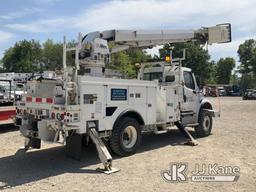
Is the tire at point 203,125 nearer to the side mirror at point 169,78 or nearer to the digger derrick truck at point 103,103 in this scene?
the digger derrick truck at point 103,103

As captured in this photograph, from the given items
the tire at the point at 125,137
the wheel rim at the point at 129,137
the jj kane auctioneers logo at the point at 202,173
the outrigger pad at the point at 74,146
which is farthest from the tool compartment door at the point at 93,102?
the jj kane auctioneers logo at the point at 202,173

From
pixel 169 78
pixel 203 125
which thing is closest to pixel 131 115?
pixel 169 78

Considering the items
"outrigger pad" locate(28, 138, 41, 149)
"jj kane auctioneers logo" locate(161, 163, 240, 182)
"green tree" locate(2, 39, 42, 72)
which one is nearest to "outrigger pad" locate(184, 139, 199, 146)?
"jj kane auctioneers logo" locate(161, 163, 240, 182)

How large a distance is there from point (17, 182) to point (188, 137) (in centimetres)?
580

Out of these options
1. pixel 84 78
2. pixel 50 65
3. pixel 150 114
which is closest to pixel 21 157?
pixel 84 78

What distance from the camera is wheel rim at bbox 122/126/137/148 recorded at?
9.05 m

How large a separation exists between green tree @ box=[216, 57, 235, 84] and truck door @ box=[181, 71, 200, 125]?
274ft

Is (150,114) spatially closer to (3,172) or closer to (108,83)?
(108,83)

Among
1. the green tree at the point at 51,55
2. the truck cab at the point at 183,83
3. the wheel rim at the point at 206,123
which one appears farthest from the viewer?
the green tree at the point at 51,55

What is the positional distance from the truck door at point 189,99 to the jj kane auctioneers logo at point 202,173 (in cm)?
358

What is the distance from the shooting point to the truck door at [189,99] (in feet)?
38.0

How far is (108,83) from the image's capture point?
27.2 ft

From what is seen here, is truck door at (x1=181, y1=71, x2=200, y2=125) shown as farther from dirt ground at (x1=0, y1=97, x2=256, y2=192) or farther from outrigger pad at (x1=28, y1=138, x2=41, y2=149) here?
outrigger pad at (x1=28, y1=138, x2=41, y2=149)

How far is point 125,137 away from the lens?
360 inches
